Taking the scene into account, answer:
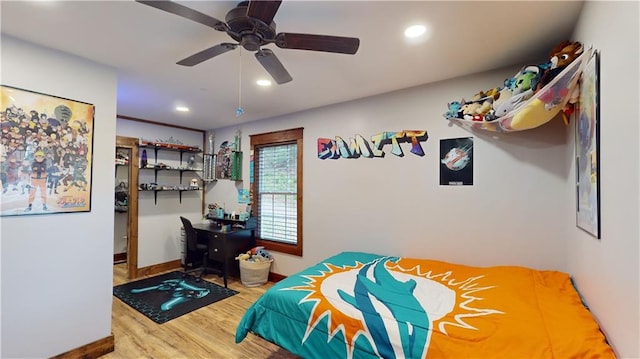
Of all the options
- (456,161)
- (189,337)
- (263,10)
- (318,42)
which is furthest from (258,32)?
(189,337)

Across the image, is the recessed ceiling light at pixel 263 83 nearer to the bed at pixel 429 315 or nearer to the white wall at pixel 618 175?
the bed at pixel 429 315

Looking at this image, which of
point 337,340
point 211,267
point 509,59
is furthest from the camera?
point 211,267

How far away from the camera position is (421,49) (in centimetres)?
217

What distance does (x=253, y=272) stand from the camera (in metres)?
3.92

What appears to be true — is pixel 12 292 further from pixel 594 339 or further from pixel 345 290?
pixel 594 339

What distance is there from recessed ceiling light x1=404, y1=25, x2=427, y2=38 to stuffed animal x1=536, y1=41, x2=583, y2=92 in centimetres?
83

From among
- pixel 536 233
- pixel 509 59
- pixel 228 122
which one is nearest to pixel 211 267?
pixel 228 122

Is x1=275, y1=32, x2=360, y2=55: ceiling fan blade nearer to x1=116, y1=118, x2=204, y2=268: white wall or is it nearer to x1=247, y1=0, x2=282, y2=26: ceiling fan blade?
x1=247, y1=0, x2=282, y2=26: ceiling fan blade

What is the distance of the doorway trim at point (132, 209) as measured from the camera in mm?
4227

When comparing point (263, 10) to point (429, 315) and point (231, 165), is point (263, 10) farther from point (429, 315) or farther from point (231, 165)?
point (231, 165)

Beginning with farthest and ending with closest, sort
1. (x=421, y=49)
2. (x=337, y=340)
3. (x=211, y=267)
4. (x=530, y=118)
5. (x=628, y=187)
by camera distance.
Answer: (x=211, y=267) → (x=421, y=49) → (x=530, y=118) → (x=337, y=340) → (x=628, y=187)

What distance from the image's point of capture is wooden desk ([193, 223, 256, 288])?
158 inches

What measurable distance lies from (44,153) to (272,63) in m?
1.88

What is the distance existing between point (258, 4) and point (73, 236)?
233 centimetres
